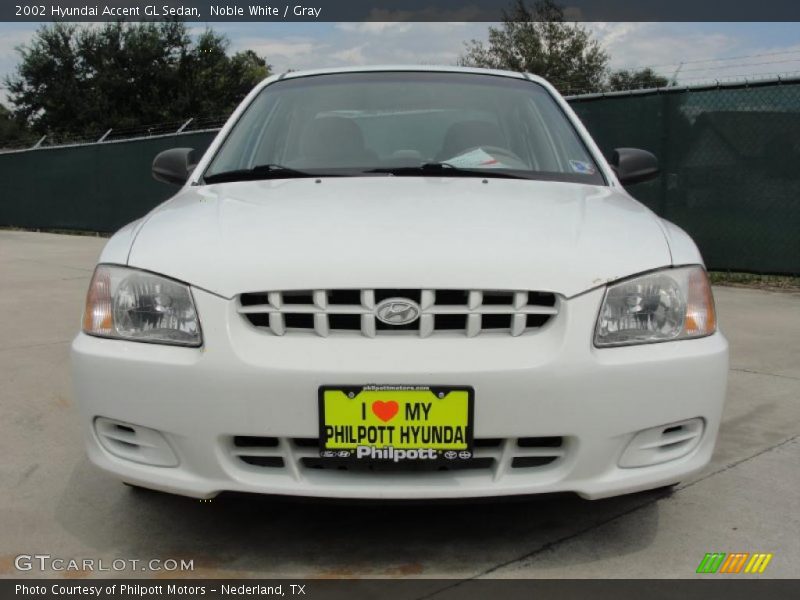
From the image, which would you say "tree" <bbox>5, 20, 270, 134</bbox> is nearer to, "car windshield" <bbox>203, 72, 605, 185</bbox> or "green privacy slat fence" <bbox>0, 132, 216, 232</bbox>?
"green privacy slat fence" <bbox>0, 132, 216, 232</bbox>

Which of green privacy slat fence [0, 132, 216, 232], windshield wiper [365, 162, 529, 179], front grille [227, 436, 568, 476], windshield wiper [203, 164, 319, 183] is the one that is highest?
windshield wiper [365, 162, 529, 179]

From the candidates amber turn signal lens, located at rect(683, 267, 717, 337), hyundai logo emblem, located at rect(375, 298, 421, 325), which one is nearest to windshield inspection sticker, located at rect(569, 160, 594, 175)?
amber turn signal lens, located at rect(683, 267, 717, 337)

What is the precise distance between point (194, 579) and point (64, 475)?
107cm

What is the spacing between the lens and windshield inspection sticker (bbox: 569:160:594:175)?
10.3ft

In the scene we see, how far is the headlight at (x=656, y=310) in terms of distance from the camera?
86.2 inches

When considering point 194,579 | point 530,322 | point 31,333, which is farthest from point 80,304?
point 530,322

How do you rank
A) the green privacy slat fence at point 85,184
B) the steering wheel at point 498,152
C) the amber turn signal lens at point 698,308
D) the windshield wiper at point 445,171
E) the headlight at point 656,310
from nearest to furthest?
1. the headlight at point 656,310
2. the amber turn signal lens at point 698,308
3. the windshield wiper at point 445,171
4. the steering wheel at point 498,152
5. the green privacy slat fence at point 85,184

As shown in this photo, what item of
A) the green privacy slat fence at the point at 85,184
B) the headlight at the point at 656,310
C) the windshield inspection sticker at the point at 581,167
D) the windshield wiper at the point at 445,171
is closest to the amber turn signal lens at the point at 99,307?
the windshield wiper at the point at 445,171

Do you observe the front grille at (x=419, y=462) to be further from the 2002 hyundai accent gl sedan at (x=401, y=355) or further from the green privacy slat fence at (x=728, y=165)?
the green privacy slat fence at (x=728, y=165)

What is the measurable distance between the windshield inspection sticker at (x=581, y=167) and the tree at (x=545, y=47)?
46.8m

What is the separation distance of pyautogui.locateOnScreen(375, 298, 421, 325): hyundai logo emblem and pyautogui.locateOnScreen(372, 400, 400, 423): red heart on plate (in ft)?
0.65

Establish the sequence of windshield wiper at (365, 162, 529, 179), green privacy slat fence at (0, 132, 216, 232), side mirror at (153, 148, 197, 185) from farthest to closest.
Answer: green privacy slat fence at (0, 132, 216, 232), side mirror at (153, 148, 197, 185), windshield wiper at (365, 162, 529, 179)

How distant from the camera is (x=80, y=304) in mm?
7211

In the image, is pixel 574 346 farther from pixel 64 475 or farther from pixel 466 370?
pixel 64 475
